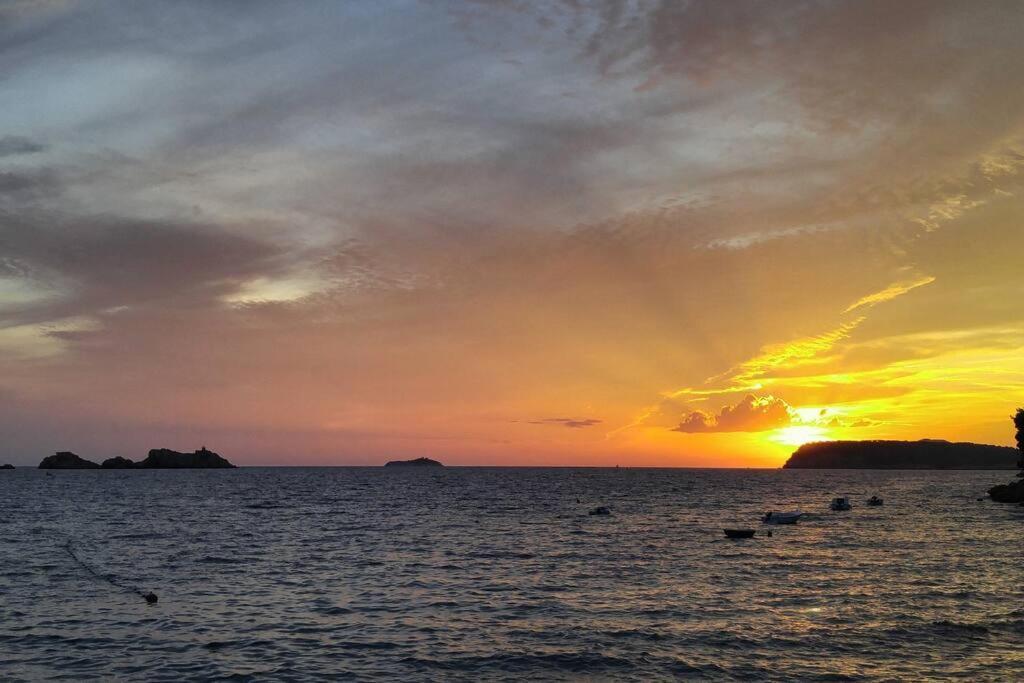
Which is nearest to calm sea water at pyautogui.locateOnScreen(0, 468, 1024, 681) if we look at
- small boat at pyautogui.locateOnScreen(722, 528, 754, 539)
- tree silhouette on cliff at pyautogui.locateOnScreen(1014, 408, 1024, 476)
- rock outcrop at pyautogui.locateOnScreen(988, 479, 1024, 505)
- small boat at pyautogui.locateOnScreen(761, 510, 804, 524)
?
small boat at pyautogui.locateOnScreen(722, 528, 754, 539)

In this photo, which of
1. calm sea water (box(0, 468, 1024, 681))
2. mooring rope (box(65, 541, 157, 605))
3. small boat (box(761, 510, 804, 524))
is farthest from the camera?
small boat (box(761, 510, 804, 524))

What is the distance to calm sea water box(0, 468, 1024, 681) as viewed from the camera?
27.9m

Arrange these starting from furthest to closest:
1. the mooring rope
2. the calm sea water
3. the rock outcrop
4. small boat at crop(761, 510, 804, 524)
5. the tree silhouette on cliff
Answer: the rock outcrop < the tree silhouette on cliff < small boat at crop(761, 510, 804, 524) < the mooring rope < the calm sea water

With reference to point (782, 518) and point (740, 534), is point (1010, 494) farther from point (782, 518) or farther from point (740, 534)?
point (740, 534)

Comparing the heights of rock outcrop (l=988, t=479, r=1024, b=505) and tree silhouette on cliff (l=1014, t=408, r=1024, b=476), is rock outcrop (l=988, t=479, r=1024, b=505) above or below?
below

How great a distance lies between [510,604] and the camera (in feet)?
127

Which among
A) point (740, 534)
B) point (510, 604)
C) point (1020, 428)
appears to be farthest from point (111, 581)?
point (1020, 428)

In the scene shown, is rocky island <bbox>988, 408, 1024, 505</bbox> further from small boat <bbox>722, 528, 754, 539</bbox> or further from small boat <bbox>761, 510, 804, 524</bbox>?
small boat <bbox>722, 528, 754, 539</bbox>

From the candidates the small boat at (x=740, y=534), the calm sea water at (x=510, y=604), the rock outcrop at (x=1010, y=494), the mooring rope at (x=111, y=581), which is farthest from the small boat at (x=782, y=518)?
the mooring rope at (x=111, y=581)

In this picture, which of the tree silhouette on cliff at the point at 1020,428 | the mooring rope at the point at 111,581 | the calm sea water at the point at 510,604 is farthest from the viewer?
the tree silhouette on cliff at the point at 1020,428

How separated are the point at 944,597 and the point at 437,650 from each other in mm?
29112

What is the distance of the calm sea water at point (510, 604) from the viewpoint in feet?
91.6

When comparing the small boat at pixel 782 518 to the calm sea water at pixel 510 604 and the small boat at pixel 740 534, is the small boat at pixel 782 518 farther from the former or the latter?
the small boat at pixel 740 534

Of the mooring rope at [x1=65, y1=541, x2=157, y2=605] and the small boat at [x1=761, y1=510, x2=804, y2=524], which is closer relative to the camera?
the mooring rope at [x1=65, y1=541, x2=157, y2=605]
